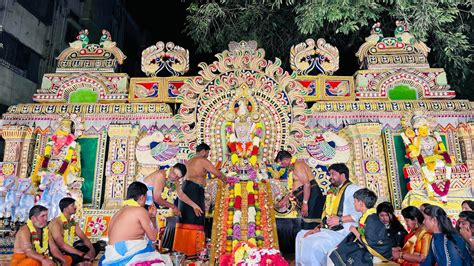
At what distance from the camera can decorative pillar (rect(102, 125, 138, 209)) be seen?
7.35 metres

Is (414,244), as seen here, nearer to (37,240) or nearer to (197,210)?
(197,210)

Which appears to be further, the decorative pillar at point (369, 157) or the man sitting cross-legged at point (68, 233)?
the decorative pillar at point (369, 157)

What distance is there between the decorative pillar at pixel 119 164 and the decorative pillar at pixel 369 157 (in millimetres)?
4024

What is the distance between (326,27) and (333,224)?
6897 mm

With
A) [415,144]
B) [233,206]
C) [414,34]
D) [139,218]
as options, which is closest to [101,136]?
[233,206]

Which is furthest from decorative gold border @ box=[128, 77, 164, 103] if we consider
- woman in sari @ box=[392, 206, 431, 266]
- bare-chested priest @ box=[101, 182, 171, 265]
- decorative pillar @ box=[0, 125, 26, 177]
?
woman in sari @ box=[392, 206, 431, 266]

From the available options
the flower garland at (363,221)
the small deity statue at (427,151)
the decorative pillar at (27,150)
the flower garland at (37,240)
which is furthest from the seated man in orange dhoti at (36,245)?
the small deity statue at (427,151)

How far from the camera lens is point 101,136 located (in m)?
7.81

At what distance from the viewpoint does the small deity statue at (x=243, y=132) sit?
23.5 ft

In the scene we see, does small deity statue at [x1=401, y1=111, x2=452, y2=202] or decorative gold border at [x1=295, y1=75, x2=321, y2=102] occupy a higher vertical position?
decorative gold border at [x1=295, y1=75, x2=321, y2=102]

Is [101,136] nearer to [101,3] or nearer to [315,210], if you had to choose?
[315,210]

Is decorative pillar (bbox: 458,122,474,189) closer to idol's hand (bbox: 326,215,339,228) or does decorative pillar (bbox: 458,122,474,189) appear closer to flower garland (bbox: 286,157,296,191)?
flower garland (bbox: 286,157,296,191)

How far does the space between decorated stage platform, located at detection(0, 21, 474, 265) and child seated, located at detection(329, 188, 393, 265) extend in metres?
2.49

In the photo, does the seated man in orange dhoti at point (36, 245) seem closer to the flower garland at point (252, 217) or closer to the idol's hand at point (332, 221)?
the flower garland at point (252, 217)
